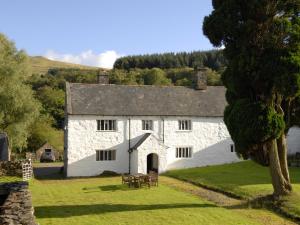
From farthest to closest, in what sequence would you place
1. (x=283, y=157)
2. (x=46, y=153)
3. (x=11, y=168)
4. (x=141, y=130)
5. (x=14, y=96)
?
(x=46, y=153) < (x=14, y=96) < (x=141, y=130) < (x=11, y=168) < (x=283, y=157)

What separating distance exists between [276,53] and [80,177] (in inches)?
951

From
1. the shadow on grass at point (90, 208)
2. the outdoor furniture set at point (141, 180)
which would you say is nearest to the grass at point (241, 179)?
the outdoor furniture set at point (141, 180)

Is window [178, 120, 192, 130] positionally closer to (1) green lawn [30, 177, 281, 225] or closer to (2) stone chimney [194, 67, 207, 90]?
(2) stone chimney [194, 67, 207, 90]

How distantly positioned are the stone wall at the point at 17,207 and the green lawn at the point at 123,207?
2.01m

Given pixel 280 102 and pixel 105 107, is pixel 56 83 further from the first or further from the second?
pixel 280 102

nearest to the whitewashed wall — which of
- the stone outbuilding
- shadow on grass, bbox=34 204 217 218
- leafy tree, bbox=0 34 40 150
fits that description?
leafy tree, bbox=0 34 40 150

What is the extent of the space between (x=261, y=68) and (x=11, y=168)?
969 inches

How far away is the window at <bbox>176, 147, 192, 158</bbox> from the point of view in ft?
143

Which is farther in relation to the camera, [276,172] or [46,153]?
[46,153]

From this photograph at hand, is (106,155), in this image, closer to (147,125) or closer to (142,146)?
(142,146)

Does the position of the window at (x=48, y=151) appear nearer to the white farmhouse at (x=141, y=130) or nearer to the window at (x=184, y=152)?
the white farmhouse at (x=141, y=130)

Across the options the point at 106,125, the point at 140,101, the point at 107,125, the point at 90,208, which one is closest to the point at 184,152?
the point at 140,101

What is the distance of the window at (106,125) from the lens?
40.9m

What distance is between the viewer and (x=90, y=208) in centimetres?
2273
